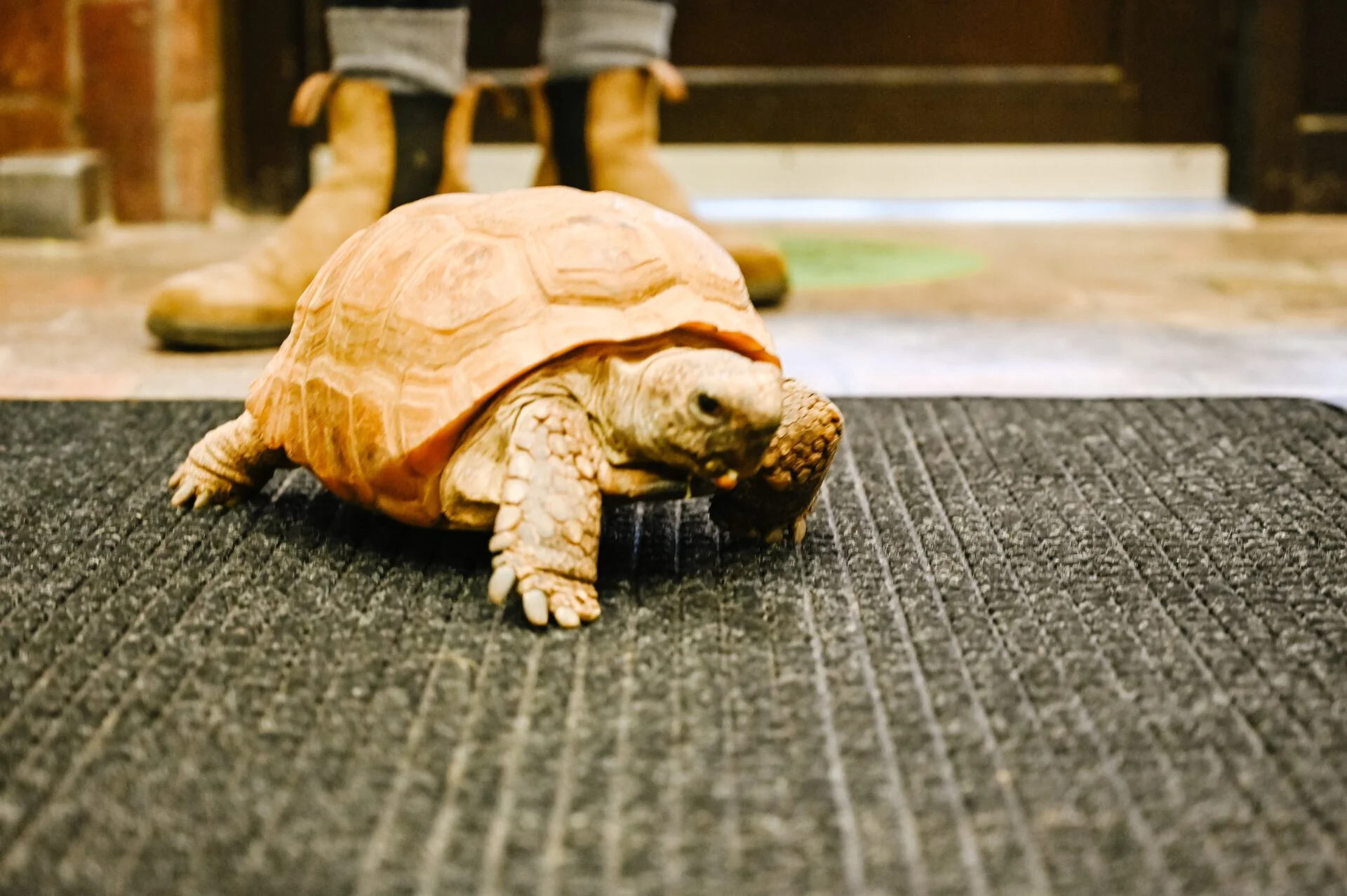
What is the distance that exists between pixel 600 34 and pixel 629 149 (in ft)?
0.56

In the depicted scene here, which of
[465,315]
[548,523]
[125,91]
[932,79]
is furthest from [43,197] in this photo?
[548,523]

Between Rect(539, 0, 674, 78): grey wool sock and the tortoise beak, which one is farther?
Rect(539, 0, 674, 78): grey wool sock

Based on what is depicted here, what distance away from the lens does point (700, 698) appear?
83 cm

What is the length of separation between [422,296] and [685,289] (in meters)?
0.19

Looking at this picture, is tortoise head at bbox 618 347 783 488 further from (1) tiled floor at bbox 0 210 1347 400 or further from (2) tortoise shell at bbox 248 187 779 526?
(1) tiled floor at bbox 0 210 1347 400

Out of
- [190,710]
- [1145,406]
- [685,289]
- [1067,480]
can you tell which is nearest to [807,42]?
[1145,406]

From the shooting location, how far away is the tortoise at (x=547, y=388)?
3.10 feet

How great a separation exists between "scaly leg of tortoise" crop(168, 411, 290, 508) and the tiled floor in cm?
43

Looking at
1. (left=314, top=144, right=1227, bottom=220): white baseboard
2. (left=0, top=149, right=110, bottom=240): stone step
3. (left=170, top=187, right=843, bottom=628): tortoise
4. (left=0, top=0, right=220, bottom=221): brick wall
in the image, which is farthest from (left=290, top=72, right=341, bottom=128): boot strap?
(left=314, top=144, right=1227, bottom=220): white baseboard

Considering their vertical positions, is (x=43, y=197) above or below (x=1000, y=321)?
above

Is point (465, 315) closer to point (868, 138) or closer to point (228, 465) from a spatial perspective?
point (228, 465)

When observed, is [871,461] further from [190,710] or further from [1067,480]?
[190,710]

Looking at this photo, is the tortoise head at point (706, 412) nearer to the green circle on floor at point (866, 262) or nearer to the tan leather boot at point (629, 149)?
the tan leather boot at point (629, 149)

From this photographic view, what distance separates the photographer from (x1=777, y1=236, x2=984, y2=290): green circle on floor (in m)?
2.46
